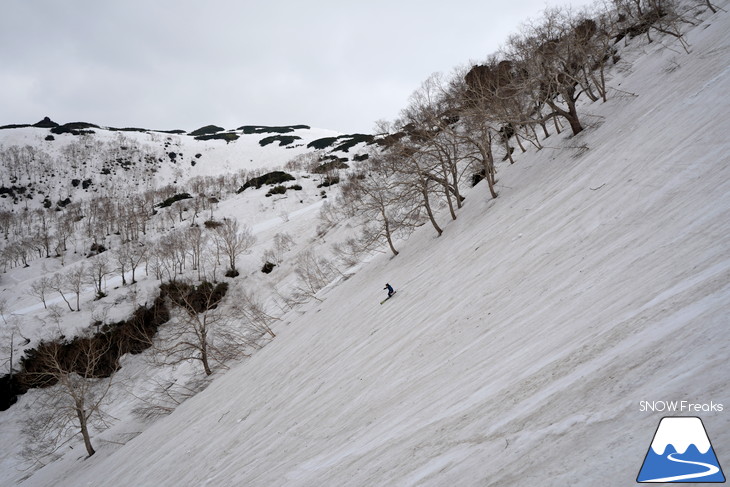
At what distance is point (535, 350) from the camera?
3.73 meters

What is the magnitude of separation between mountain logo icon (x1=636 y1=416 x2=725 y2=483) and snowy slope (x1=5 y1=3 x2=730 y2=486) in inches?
2.2

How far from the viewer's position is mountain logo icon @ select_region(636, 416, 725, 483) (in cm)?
163

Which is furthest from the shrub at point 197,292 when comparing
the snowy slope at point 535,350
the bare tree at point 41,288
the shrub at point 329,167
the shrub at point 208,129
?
the shrub at point 208,129

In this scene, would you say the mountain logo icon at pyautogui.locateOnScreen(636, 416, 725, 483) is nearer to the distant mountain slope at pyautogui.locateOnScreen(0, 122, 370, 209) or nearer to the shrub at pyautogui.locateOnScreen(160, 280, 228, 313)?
the shrub at pyautogui.locateOnScreen(160, 280, 228, 313)

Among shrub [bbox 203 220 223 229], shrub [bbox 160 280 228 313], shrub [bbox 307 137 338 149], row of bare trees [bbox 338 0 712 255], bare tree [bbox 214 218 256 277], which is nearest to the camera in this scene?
row of bare trees [bbox 338 0 712 255]

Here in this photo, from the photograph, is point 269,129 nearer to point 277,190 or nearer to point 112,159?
point 112,159

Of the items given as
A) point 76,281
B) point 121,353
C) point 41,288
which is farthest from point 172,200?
point 121,353

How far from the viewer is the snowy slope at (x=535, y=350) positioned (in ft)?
7.77

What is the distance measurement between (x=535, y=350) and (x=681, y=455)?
6.55ft

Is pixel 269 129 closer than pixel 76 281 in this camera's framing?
No

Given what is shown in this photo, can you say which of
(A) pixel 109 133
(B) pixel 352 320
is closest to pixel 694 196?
(B) pixel 352 320

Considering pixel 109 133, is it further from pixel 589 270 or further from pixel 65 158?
pixel 589 270

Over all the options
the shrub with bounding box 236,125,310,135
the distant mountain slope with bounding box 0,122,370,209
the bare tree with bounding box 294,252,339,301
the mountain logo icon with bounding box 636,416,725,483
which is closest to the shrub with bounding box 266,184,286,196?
the distant mountain slope with bounding box 0,122,370,209

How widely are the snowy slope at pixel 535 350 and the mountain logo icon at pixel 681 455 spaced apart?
0.18 ft
